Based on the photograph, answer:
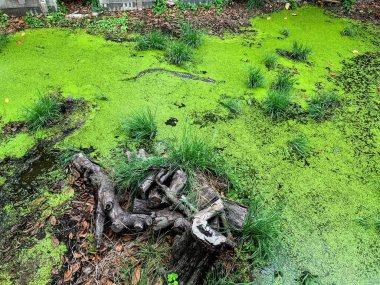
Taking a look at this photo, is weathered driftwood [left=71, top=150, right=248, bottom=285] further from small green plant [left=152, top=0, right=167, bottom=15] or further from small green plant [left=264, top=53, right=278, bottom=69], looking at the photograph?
small green plant [left=152, top=0, right=167, bottom=15]

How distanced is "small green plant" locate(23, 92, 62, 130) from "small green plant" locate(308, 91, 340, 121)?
8.05 feet

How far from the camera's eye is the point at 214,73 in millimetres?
3824

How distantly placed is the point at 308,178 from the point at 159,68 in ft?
6.65

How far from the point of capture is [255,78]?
3.59 metres

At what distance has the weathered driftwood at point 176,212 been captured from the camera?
1946 millimetres

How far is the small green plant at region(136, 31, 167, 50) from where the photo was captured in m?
4.05

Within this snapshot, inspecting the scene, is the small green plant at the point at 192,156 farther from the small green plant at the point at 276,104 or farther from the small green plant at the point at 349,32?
the small green plant at the point at 349,32

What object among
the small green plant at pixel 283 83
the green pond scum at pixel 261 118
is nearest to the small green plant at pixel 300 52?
the green pond scum at pixel 261 118

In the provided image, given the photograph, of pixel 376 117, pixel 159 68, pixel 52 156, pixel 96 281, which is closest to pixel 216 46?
pixel 159 68

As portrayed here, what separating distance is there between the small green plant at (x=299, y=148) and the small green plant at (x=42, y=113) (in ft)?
7.01

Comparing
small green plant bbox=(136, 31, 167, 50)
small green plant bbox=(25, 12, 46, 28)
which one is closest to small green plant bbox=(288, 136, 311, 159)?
small green plant bbox=(136, 31, 167, 50)

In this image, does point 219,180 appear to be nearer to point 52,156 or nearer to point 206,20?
point 52,156

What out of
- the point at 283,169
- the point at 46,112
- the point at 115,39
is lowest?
the point at 283,169

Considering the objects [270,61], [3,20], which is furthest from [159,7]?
[3,20]
